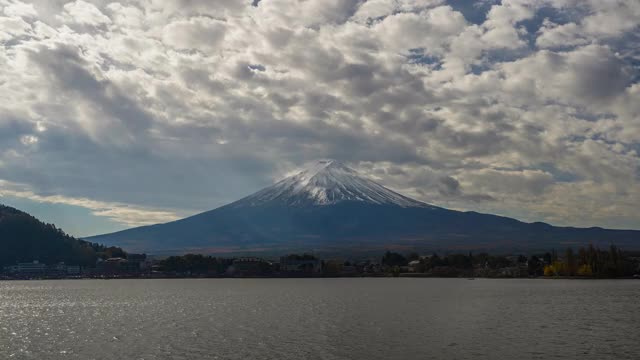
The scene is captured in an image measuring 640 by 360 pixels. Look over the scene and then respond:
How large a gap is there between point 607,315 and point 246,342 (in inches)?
1516

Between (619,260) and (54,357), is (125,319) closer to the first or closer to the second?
(54,357)

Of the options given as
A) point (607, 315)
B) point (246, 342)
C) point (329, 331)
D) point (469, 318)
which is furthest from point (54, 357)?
point (607, 315)

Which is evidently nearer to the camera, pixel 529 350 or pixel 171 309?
pixel 529 350

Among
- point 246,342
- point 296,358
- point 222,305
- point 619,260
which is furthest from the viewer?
point 619,260

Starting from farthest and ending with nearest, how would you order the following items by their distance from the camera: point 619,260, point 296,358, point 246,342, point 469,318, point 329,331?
1. point 619,260
2. point 469,318
3. point 329,331
4. point 246,342
5. point 296,358

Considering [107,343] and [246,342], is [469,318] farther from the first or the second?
[107,343]

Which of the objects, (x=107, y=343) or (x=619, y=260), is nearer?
(x=107, y=343)

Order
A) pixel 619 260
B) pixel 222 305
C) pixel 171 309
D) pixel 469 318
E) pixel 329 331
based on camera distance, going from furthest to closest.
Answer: pixel 619 260, pixel 222 305, pixel 171 309, pixel 469 318, pixel 329 331

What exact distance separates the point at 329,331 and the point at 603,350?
21.9m

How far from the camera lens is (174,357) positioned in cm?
4403

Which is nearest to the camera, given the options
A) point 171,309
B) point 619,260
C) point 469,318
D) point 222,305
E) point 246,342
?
point 246,342

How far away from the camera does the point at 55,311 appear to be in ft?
288

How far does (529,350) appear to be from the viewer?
149ft

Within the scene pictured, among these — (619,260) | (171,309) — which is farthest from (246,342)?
(619,260)
